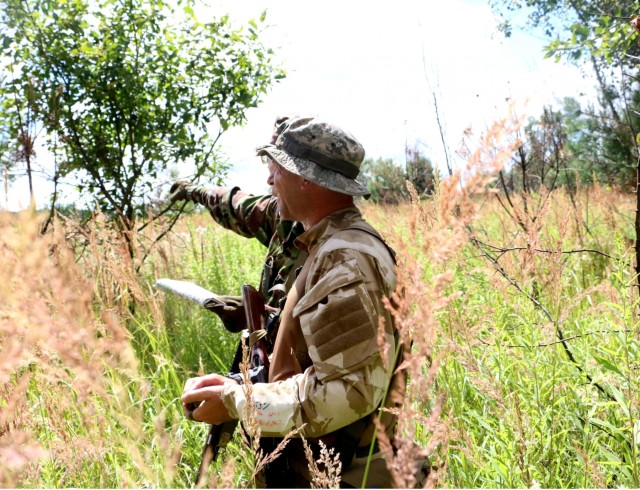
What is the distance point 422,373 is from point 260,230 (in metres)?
1.27

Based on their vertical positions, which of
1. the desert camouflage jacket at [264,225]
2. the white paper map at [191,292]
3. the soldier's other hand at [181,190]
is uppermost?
the soldier's other hand at [181,190]

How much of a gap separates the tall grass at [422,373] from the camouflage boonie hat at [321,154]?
29 centimetres

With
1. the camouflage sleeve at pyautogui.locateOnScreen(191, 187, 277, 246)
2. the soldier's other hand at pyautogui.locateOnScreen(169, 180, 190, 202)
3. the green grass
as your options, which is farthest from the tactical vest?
the soldier's other hand at pyautogui.locateOnScreen(169, 180, 190, 202)

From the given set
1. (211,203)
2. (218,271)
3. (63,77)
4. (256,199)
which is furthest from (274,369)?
(63,77)

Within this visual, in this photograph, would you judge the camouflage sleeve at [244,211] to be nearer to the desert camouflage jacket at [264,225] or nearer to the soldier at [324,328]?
the desert camouflage jacket at [264,225]

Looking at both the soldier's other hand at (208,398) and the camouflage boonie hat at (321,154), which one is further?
the camouflage boonie hat at (321,154)

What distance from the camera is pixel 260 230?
3391 millimetres

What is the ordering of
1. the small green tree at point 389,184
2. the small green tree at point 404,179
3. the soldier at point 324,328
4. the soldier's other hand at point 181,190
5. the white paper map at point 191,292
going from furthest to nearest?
the small green tree at point 389,184, the small green tree at point 404,179, the soldier's other hand at point 181,190, the white paper map at point 191,292, the soldier at point 324,328

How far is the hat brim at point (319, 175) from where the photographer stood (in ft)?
6.75

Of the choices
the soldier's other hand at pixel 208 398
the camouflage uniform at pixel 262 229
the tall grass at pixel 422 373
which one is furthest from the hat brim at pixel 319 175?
the soldier's other hand at pixel 208 398

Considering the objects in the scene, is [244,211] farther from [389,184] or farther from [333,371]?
[389,184]

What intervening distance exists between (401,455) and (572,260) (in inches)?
182

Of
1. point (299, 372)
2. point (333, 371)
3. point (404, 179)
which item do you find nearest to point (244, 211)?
point (299, 372)

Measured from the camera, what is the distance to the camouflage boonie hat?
6.83 ft
